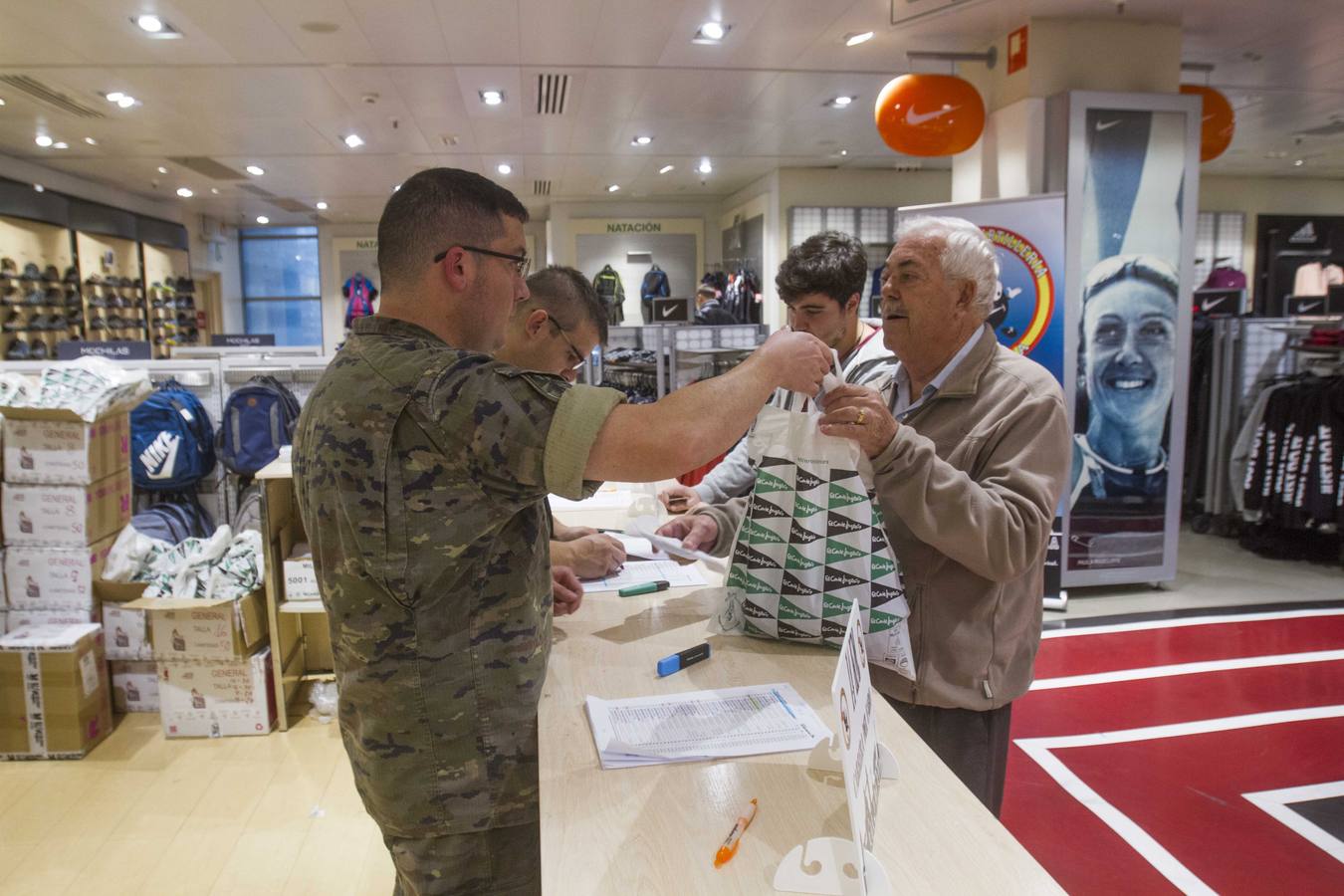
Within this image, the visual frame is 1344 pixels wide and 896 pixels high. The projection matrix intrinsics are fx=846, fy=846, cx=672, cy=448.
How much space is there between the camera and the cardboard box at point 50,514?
3.54 m

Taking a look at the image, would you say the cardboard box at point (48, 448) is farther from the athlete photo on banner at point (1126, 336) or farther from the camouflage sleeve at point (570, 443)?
the athlete photo on banner at point (1126, 336)

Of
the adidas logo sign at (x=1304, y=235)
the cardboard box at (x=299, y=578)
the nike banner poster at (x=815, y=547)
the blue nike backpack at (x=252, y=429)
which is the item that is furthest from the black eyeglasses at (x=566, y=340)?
the adidas logo sign at (x=1304, y=235)

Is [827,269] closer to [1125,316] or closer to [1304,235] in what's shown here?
[1125,316]

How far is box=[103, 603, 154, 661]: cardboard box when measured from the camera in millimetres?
3713

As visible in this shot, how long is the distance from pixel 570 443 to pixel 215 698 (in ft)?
10.8

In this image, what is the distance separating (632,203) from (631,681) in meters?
13.5

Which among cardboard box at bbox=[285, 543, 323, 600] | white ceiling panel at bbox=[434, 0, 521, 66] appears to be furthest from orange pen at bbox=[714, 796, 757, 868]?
white ceiling panel at bbox=[434, 0, 521, 66]

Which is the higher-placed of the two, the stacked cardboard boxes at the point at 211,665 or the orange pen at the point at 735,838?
the orange pen at the point at 735,838

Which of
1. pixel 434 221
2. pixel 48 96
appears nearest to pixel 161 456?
pixel 434 221

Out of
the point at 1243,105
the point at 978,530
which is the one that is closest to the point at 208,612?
the point at 978,530

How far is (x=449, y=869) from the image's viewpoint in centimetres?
140

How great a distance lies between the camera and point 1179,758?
131 inches

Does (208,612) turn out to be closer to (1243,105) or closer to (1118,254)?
(1118,254)

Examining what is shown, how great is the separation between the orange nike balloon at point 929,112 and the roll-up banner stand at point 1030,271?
96cm
